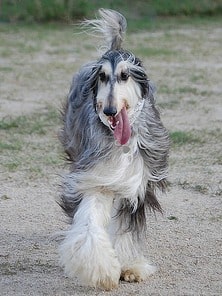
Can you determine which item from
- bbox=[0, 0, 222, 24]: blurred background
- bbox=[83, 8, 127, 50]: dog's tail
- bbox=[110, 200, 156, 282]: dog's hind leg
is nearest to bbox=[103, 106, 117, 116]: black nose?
bbox=[110, 200, 156, 282]: dog's hind leg

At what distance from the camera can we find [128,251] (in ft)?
17.7

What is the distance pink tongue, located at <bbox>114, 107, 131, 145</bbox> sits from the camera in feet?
16.3

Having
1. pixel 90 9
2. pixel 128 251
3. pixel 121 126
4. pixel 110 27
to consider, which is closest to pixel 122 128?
pixel 121 126

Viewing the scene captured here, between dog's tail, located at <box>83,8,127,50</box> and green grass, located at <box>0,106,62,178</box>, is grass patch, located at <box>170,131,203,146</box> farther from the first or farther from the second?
dog's tail, located at <box>83,8,127,50</box>

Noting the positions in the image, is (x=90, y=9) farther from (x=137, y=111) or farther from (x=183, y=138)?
(x=137, y=111)

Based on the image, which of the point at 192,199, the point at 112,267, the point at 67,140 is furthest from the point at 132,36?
the point at 112,267

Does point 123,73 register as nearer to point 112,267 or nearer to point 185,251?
point 112,267

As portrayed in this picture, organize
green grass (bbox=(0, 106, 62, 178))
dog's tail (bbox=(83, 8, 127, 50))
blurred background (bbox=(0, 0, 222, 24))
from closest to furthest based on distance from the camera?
dog's tail (bbox=(83, 8, 127, 50)) < green grass (bbox=(0, 106, 62, 178)) < blurred background (bbox=(0, 0, 222, 24))

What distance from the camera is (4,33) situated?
1706 cm

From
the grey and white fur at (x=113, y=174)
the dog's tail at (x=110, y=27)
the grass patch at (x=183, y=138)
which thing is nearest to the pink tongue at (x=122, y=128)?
the grey and white fur at (x=113, y=174)

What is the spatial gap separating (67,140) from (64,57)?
8581 millimetres

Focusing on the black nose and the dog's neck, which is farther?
the dog's neck

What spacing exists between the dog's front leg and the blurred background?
513 inches

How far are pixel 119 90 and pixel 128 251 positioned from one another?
95 cm
